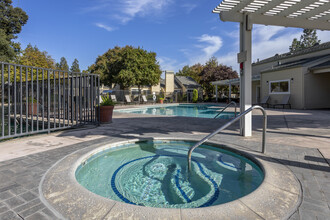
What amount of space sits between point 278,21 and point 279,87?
11483 millimetres

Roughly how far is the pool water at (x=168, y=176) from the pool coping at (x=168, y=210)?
0.37m

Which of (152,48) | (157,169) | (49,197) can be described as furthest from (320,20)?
(152,48)

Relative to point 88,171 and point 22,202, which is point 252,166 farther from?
point 22,202

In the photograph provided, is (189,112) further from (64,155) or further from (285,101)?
(64,155)

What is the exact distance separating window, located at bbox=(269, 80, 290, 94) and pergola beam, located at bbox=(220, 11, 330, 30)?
375 inches

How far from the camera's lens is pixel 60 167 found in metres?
2.45

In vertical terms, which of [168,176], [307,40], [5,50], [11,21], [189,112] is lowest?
[168,176]

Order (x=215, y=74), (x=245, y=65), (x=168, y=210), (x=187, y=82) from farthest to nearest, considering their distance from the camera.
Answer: (x=187, y=82) → (x=215, y=74) → (x=245, y=65) → (x=168, y=210)

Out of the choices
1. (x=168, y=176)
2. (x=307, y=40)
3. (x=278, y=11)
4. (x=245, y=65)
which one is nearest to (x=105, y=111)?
(x=168, y=176)

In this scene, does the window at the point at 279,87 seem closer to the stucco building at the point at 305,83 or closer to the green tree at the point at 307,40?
the stucco building at the point at 305,83

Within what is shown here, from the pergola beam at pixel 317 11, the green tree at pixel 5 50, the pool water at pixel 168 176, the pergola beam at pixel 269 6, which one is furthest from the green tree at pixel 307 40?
the green tree at pixel 5 50

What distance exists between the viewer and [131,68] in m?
20.8

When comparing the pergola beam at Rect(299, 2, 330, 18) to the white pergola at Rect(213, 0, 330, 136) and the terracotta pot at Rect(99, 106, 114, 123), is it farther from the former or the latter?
the terracotta pot at Rect(99, 106, 114, 123)

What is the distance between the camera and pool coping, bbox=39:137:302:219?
1.46 meters
